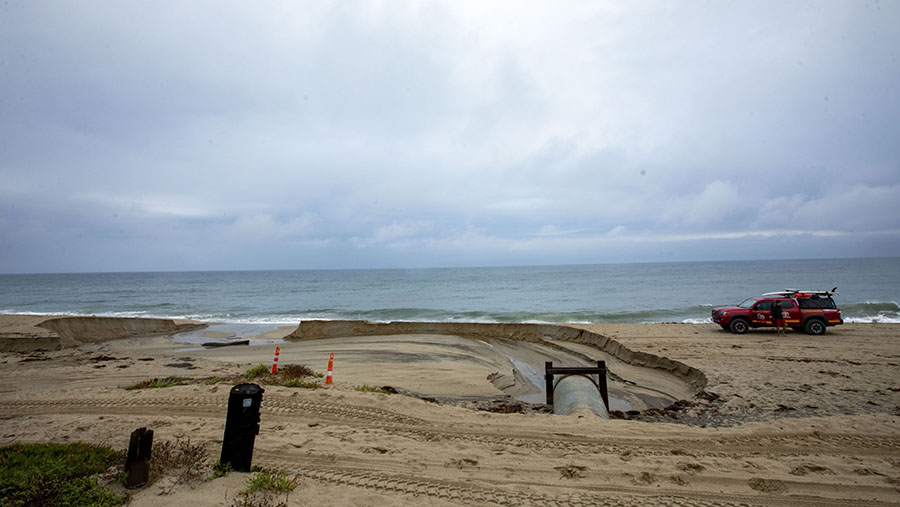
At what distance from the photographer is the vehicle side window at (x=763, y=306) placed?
18.8 meters

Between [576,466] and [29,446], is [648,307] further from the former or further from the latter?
[29,446]

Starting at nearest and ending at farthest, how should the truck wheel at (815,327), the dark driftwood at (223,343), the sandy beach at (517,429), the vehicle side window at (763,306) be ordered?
the sandy beach at (517,429) < the truck wheel at (815,327) < the vehicle side window at (763,306) < the dark driftwood at (223,343)

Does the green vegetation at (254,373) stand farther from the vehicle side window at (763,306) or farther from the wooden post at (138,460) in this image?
the vehicle side window at (763,306)

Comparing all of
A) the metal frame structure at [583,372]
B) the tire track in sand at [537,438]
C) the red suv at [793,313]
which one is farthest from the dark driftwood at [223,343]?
the red suv at [793,313]

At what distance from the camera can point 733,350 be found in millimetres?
15070

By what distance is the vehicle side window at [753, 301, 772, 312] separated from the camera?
61.7ft

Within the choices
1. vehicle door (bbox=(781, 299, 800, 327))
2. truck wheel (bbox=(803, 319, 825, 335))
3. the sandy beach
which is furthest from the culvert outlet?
truck wheel (bbox=(803, 319, 825, 335))

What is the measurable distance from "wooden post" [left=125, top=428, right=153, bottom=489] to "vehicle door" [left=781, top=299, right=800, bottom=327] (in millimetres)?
22876

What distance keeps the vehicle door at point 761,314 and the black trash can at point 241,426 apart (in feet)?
69.8

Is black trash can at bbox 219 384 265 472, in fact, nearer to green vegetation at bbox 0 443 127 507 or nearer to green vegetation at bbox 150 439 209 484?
green vegetation at bbox 150 439 209 484

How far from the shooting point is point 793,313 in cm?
1852

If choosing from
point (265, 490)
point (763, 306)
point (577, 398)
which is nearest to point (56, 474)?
point (265, 490)

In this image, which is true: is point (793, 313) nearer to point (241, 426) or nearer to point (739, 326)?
point (739, 326)

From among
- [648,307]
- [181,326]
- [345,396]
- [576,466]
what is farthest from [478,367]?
[648,307]
